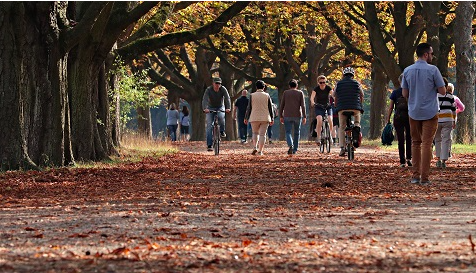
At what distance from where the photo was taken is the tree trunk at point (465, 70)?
33.6 meters

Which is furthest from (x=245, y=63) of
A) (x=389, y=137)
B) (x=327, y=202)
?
(x=327, y=202)

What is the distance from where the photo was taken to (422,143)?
1528cm

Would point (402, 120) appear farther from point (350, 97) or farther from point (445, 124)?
point (350, 97)

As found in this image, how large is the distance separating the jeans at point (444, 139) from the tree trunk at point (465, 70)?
13926mm

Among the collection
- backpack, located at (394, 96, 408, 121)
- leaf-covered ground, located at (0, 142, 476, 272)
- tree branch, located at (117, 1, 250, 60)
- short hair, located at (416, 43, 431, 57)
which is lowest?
leaf-covered ground, located at (0, 142, 476, 272)

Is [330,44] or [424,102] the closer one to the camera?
[424,102]

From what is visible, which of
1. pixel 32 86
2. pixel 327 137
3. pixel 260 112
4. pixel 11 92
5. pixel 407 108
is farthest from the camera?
pixel 327 137

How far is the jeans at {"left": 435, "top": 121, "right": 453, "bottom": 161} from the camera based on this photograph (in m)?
19.7

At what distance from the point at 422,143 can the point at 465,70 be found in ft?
64.2

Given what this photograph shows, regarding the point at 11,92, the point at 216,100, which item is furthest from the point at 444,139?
the point at 216,100

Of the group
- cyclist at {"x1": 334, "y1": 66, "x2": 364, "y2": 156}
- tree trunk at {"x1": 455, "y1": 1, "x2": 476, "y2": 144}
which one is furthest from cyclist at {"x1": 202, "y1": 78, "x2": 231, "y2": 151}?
tree trunk at {"x1": 455, "y1": 1, "x2": 476, "y2": 144}

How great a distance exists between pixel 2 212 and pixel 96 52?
10.4 metres

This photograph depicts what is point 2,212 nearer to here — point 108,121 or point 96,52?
point 96,52

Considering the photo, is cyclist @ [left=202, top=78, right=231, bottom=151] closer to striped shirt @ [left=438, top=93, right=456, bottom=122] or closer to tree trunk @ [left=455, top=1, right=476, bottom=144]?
striped shirt @ [left=438, top=93, right=456, bottom=122]
